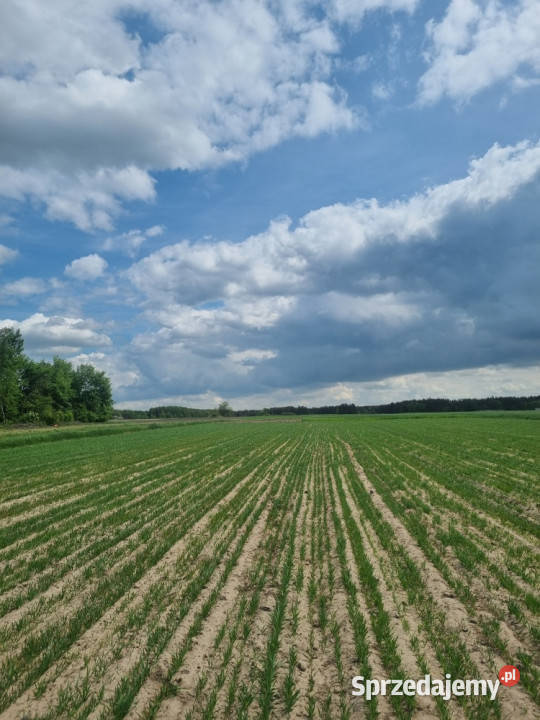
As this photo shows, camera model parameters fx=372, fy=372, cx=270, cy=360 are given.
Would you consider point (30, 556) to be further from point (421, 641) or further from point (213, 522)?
point (421, 641)

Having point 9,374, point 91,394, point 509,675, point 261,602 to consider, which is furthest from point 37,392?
point 509,675

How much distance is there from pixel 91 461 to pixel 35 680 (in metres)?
23.7

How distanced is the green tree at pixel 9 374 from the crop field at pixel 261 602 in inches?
3127

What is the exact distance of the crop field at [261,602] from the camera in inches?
189

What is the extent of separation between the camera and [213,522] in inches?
478

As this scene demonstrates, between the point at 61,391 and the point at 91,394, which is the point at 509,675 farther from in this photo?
the point at 91,394

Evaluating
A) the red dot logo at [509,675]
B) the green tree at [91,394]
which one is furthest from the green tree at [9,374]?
the red dot logo at [509,675]

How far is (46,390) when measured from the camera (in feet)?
309

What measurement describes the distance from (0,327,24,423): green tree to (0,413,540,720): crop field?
79.4 metres

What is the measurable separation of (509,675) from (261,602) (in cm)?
402

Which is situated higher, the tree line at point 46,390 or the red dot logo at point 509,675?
the tree line at point 46,390

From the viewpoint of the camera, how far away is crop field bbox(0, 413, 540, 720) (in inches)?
189

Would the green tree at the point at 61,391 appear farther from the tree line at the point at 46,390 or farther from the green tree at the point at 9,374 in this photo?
the green tree at the point at 9,374

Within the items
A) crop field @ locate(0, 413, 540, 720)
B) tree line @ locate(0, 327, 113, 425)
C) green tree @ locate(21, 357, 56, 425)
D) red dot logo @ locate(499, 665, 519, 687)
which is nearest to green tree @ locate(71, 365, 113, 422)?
tree line @ locate(0, 327, 113, 425)
